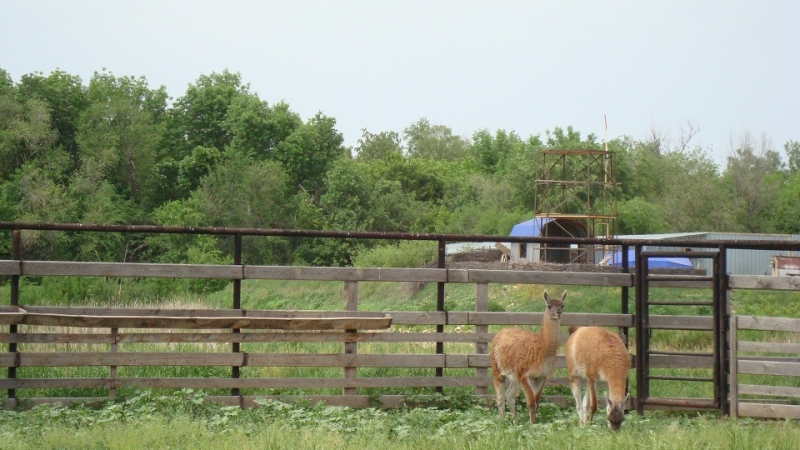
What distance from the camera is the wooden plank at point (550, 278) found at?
35.6ft

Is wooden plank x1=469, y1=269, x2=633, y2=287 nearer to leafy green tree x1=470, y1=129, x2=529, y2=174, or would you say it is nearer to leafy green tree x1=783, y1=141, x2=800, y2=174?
leafy green tree x1=470, y1=129, x2=529, y2=174

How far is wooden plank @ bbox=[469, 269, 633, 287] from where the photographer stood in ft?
35.6

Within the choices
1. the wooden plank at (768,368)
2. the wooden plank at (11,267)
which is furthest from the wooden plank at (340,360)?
the wooden plank at (768,368)

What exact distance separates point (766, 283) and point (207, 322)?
20.5ft

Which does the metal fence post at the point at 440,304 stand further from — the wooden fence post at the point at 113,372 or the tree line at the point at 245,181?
the tree line at the point at 245,181

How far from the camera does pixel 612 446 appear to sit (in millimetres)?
6957

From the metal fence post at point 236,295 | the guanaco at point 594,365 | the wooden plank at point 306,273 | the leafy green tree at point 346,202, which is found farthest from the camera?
the leafy green tree at point 346,202

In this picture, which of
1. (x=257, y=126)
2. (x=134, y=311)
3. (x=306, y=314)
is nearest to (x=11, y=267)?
(x=134, y=311)

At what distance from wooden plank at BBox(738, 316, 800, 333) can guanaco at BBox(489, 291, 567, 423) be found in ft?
7.12

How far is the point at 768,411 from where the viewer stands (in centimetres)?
979

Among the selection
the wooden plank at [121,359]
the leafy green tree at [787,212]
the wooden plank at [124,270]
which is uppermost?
the leafy green tree at [787,212]

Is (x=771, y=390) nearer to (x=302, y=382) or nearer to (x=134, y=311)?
(x=302, y=382)

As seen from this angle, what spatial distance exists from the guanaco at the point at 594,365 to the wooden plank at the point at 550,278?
952mm

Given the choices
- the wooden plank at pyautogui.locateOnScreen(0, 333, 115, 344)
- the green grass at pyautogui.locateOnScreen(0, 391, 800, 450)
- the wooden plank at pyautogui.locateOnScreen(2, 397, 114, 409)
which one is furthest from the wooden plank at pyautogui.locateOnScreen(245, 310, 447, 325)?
the wooden plank at pyautogui.locateOnScreen(2, 397, 114, 409)
